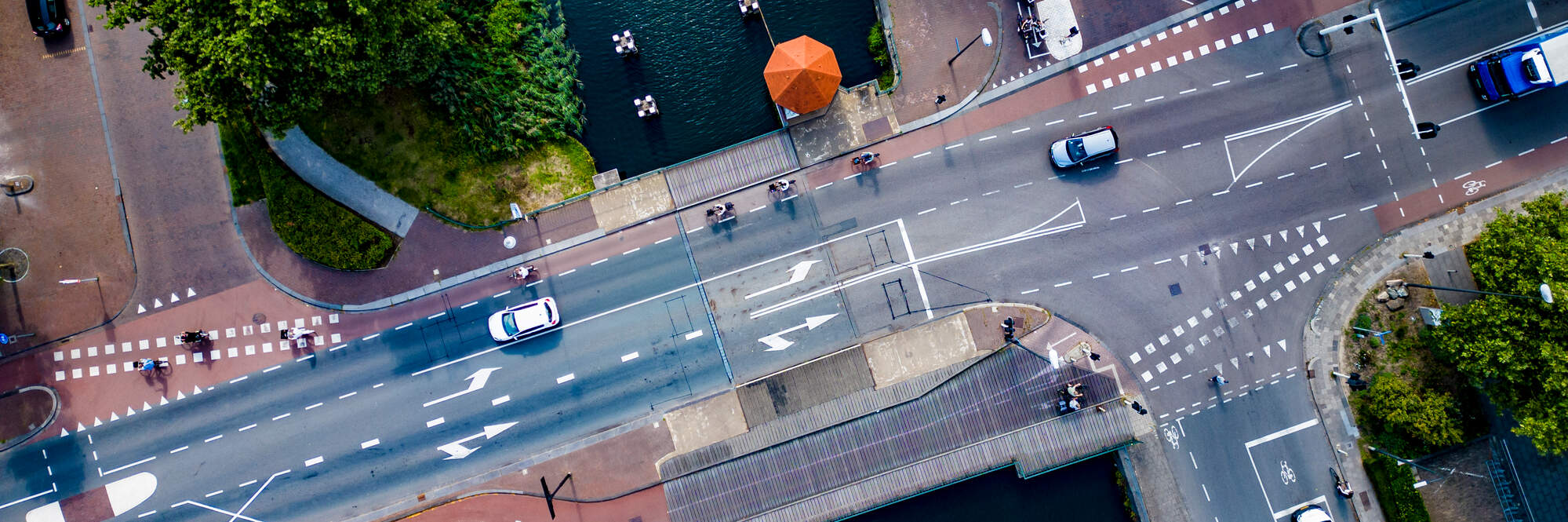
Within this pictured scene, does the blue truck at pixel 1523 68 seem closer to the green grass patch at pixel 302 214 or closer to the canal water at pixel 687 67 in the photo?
the canal water at pixel 687 67

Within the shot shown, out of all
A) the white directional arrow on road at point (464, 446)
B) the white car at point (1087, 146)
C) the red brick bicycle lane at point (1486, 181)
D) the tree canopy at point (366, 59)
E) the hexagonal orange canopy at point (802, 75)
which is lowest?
the red brick bicycle lane at point (1486, 181)


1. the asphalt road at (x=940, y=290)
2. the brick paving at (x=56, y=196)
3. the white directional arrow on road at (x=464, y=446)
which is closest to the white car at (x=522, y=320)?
the asphalt road at (x=940, y=290)

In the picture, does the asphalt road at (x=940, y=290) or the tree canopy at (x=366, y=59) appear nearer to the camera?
the tree canopy at (x=366, y=59)

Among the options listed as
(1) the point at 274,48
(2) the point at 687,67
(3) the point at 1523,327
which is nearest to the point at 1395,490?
(3) the point at 1523,327

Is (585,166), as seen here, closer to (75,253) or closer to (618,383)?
(618,383)

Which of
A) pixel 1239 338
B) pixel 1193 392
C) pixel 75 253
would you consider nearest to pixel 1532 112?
pixel 1239 338
